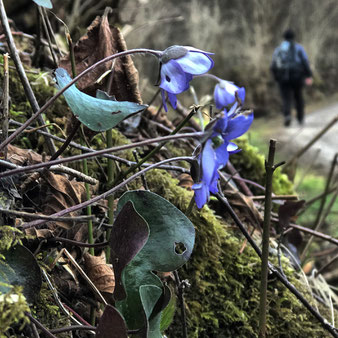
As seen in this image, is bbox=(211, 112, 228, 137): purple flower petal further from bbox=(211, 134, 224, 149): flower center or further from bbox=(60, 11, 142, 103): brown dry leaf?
bbox=(60, 11, 142, 103): brown dry leaf

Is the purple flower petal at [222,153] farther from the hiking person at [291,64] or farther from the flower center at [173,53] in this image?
the hiking person at [291,64]

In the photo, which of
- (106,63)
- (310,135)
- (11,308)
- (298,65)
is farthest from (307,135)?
(11,308)

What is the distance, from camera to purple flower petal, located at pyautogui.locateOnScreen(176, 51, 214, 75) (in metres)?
0.59

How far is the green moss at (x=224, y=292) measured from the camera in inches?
36.8

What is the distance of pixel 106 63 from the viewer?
2.87ft

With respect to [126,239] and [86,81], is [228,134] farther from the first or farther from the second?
[86,81]

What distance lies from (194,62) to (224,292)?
1.79 ft

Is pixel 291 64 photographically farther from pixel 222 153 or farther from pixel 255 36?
pixel 222 153

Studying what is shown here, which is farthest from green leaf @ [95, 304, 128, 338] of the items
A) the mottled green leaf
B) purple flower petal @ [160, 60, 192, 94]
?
purple flower petal @ [160, 60, 192, 94]

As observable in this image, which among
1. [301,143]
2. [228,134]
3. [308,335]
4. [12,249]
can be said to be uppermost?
[228,134]

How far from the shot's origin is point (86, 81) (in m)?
0.86

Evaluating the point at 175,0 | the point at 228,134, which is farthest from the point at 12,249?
the point at 175,0

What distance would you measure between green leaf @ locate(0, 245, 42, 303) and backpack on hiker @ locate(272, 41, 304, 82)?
899cm

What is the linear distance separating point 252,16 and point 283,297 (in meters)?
15.9
